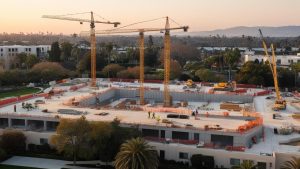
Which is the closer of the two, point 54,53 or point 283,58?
point 283,58

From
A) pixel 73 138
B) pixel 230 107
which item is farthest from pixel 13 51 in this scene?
pixel 73 138

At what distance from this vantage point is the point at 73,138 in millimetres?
32906

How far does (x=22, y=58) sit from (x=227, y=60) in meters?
48.9

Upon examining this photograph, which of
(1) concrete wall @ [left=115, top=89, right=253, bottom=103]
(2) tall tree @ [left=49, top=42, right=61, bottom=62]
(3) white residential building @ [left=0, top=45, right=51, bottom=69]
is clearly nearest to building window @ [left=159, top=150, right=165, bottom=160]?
(1) concrete wall @ [left=115, top=89, right=253, bottom=103]

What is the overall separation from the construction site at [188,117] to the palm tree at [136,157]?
5.30 meters

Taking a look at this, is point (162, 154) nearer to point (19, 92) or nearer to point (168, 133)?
point (168, 133)

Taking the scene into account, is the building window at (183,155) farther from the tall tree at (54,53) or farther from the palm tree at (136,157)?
the tall tree at (54,53)

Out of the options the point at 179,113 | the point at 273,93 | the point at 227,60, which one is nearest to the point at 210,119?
the point at 179,113

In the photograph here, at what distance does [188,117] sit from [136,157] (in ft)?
44.9

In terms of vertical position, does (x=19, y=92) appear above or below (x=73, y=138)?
above

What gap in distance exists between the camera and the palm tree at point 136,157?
92.4 feet

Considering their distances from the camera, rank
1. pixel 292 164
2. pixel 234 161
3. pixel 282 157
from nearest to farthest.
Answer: pixel 292 164
pixel 282 157
pixel 234 161

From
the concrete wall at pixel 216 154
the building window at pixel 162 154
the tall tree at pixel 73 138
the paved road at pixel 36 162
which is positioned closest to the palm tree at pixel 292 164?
the concrete wall at pixel 216 154

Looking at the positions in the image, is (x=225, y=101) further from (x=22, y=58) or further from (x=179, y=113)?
(x=22, y=58)
